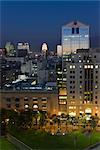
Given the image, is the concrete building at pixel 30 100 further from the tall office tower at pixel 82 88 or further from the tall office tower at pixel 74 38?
the tall office tower at pixel 74 38

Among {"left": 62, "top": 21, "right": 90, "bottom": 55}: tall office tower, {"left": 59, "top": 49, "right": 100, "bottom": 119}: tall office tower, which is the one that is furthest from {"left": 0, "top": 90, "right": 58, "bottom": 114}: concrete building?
{"left": 62, "top": 21, "right": 90, "bottom": 55}: tall office tower

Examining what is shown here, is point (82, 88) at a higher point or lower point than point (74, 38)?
lower

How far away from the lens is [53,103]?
5.77 metres

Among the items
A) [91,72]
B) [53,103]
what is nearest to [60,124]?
[53,103]

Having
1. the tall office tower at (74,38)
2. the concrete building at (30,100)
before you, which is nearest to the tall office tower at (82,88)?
the concrete building at (30,100)

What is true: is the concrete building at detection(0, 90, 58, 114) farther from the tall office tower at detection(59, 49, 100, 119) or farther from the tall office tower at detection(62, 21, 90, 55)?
the tall office tower at detection(62, 21, 90, 55)

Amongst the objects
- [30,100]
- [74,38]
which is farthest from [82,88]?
[74,38]

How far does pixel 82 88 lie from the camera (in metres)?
5.89

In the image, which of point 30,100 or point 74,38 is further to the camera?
point 74,38

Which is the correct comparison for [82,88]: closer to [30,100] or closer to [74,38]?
[30,100]

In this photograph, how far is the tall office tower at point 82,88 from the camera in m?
5.80

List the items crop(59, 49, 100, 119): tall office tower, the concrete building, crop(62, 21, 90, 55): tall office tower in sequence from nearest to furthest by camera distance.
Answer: the concrete building, crop(59, 49, 100, 119): tall office tower, crop(62, 21, 90, 55): tall office tower

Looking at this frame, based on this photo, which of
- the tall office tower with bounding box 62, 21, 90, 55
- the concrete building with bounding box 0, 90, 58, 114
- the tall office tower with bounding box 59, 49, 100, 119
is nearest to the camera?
the concrete building with bounding box 0, 90, 58, 114

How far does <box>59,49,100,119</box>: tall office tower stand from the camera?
229 inches
